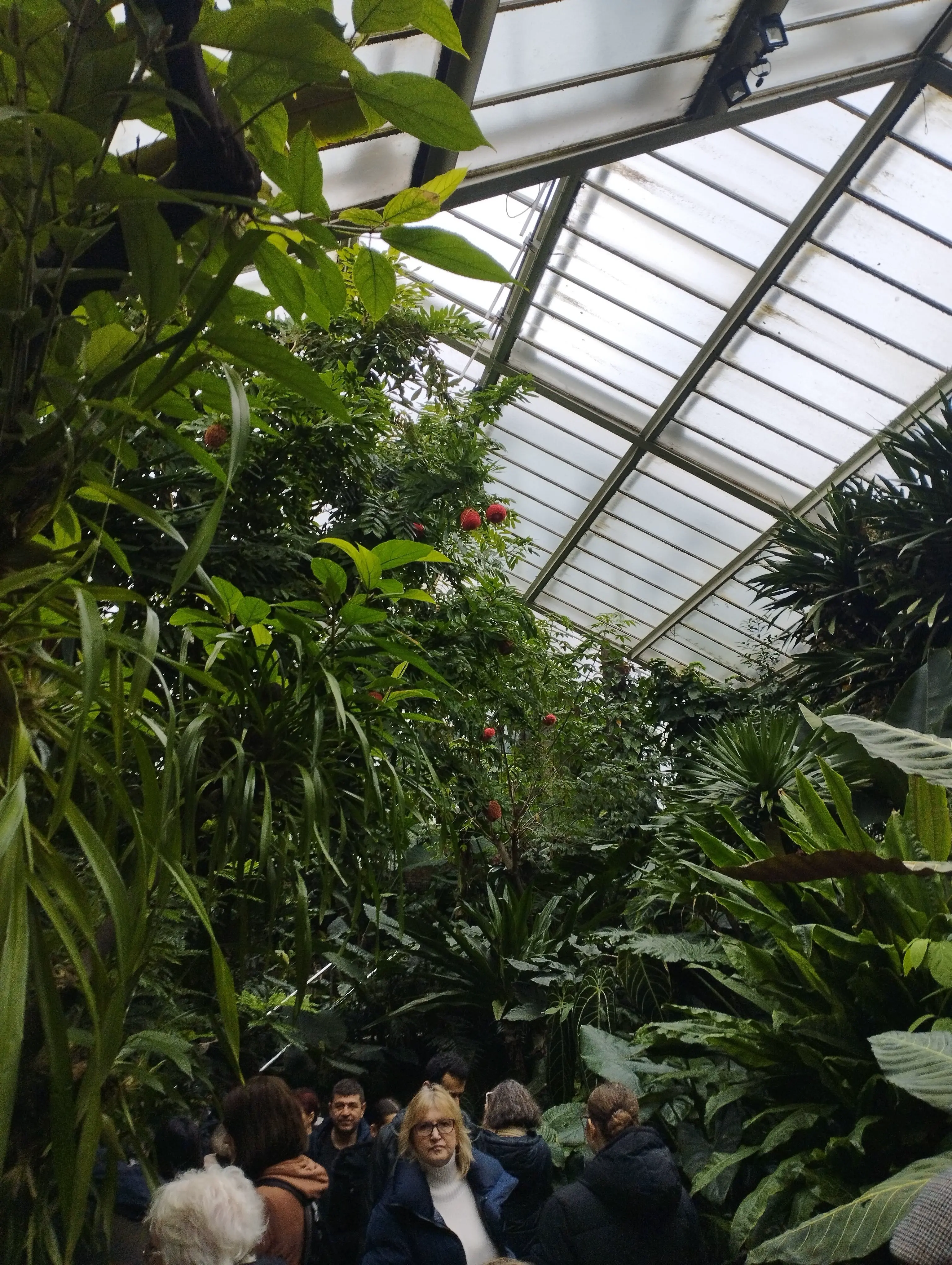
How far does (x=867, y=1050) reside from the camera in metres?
2.62

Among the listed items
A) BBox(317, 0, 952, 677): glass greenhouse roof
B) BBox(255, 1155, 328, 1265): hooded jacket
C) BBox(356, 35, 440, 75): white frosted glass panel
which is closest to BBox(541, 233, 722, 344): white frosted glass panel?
BBox(317, 0, 952, 677): glass greenhouse roof

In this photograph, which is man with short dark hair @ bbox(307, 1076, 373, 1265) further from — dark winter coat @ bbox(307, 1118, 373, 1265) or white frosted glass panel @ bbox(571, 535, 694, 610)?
white frosted glass panel @ bbox(571, 535, 694, 610)

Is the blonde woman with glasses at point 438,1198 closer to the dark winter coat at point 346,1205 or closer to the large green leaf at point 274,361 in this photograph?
the dark winter coat at point 346,1205

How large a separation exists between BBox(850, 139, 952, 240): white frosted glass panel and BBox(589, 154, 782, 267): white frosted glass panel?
0.56m

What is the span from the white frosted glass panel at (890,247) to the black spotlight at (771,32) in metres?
1.50

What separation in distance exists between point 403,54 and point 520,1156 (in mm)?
3435

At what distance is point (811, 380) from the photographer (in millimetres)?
6793

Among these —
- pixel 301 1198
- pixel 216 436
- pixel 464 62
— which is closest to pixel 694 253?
pixel 464 62

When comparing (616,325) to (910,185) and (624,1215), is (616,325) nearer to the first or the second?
(910,185)

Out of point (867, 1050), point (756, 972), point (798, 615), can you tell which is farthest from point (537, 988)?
point (798, 615)

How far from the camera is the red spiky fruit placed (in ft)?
9.96

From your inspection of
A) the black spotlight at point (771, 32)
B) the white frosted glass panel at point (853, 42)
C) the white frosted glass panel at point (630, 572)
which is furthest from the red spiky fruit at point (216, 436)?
the white frosted glass panel at point (630, 572)

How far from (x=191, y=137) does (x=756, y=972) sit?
9.31 ft

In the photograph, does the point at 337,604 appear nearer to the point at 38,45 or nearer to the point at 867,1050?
the point at 38,45
